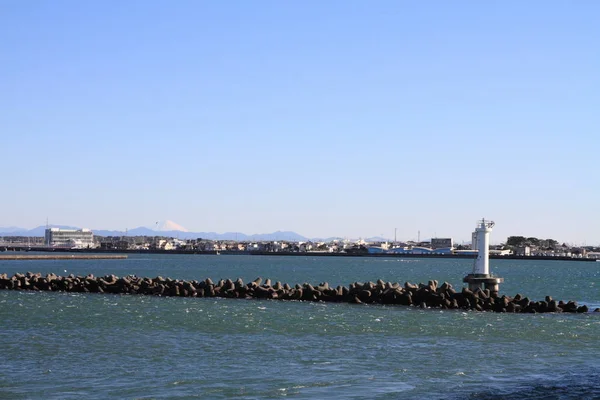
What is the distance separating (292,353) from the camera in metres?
23.1

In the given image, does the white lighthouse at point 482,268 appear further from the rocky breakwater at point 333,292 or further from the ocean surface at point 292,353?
the ocean surface at point 292,353

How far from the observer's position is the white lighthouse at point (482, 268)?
129 ft

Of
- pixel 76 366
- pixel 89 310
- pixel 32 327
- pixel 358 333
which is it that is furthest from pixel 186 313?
pixel 76 366

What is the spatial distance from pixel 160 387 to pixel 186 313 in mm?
15229

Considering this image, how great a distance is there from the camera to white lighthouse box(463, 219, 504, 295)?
129 feet

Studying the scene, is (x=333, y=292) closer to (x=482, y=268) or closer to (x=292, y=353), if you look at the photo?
(x=482, y=268)

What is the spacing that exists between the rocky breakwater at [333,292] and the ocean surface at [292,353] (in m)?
1.82

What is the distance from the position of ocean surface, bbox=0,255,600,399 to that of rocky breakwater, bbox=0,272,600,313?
182cm

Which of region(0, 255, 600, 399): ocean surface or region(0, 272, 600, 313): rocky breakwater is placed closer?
region(0, 255, 600, 399): ocean surface

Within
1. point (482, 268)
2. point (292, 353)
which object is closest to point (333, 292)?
point (482, 268)

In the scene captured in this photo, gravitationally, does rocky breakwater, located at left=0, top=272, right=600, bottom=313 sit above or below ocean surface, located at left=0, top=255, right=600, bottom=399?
above

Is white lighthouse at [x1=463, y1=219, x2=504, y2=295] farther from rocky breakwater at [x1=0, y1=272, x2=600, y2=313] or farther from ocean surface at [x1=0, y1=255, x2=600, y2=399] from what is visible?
ocean surface at [x1=0, y1=255, x2=600, y2=399]

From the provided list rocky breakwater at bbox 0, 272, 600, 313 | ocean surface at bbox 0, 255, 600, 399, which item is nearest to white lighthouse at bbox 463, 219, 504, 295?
rocky breakwater at bbox 0, 272, 600, 313

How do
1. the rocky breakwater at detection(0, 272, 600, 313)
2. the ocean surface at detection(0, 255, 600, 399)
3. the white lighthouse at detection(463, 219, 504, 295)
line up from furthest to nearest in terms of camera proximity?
the white lighthouse at detection(463, 219, 504, 295), the rocky breakwater at detection(0, 272, 600, 313), the ocean surface at detection(0, 255, 600, 399)
